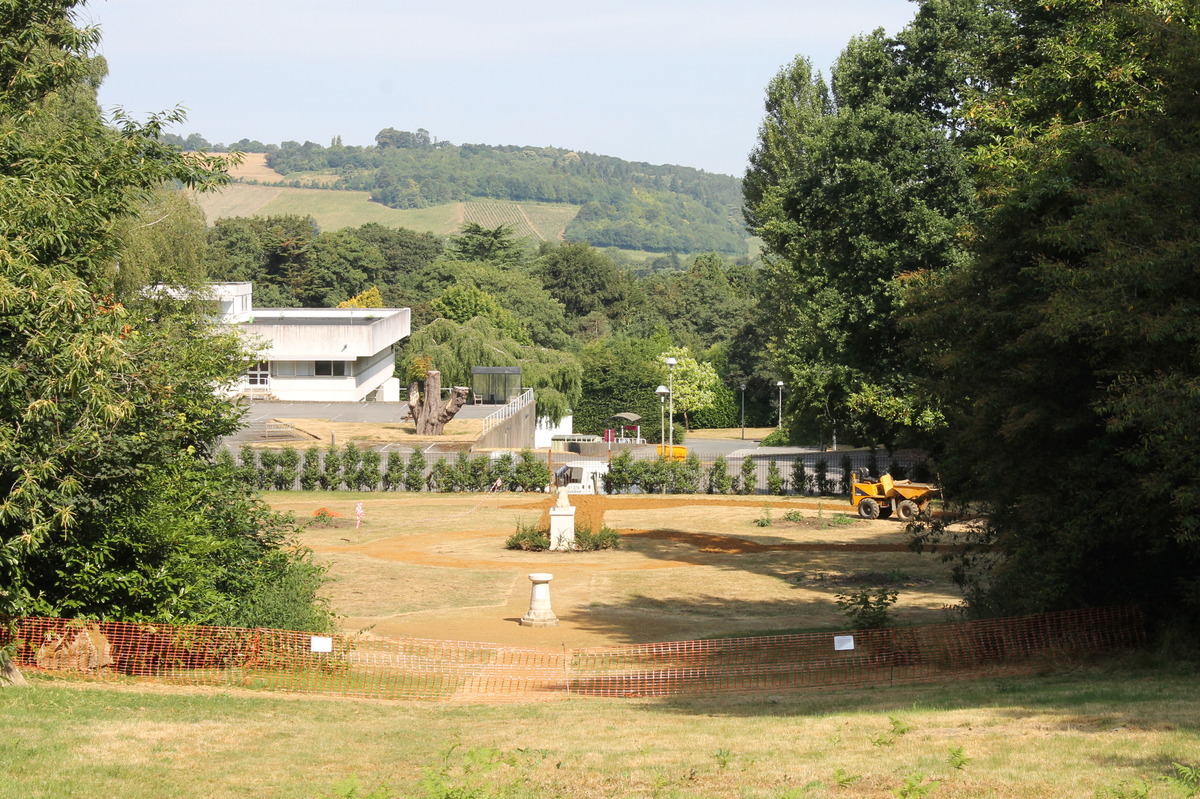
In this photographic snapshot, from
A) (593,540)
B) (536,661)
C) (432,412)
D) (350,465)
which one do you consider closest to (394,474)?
(350,465)

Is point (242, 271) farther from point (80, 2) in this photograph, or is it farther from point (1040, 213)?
point (1040, 213)

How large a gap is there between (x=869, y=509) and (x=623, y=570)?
1042cm

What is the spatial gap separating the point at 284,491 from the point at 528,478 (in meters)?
8.69

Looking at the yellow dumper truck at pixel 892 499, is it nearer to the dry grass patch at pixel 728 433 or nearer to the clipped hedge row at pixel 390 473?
the clipped hedge row at pixel 390 473

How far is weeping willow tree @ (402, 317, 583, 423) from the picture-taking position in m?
63.2

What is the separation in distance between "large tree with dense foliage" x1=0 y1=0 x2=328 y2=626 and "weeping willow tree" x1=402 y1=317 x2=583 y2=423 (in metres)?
46.4

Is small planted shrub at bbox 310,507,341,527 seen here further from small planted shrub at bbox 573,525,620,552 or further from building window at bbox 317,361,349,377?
building window at bbox 317,361,349,377

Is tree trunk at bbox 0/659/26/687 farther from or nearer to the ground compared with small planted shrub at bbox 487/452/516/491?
nearer to the ground

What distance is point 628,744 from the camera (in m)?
9.92

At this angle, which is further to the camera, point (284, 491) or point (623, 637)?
point (284, 491)

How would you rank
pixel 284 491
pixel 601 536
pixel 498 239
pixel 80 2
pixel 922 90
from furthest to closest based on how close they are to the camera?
pixel 498 239 → pixel 284 491 → pixel 922 90 → pixel 601 536 → pixel 80 2

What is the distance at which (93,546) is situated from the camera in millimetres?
13172

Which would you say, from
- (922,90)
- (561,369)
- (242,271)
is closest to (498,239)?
(242,271)

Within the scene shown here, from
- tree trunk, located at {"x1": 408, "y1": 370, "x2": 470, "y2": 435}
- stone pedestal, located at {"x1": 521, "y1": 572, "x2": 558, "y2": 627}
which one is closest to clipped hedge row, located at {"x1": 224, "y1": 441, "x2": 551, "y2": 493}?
tree trunk, located at {"x1": 408, "y1": 370, "x2": 470, "y2": 435}
